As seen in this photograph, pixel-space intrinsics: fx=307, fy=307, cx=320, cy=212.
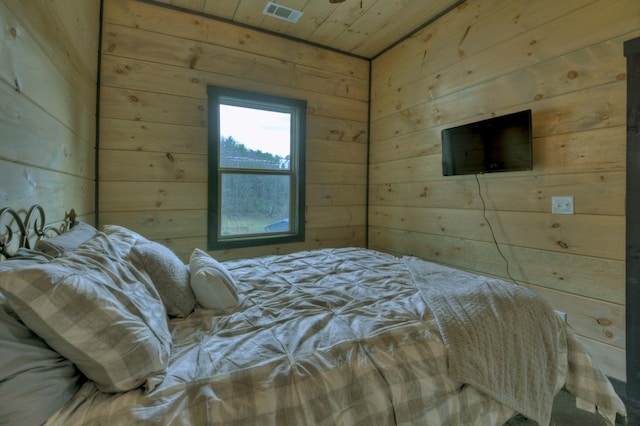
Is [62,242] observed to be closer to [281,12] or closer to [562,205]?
[281,12]

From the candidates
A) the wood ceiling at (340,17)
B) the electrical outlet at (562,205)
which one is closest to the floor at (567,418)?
the electrical outlet at (562,205)

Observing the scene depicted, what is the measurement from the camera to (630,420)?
1.61 meters

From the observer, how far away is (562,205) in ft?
6.35

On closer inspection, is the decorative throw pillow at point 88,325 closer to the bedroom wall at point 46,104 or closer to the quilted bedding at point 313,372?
the quilted bedding at point 313,372

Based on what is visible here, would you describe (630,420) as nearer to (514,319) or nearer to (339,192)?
(514,319)


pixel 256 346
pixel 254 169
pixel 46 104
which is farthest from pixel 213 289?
pixel 254 169

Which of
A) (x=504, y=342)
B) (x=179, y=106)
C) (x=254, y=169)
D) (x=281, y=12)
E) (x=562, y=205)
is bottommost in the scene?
(x=504, y=342)

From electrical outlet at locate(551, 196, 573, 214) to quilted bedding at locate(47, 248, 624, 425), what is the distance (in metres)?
0.96

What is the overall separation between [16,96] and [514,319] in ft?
6.68

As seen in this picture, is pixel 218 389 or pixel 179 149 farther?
pixel 179 149

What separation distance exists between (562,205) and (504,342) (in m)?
1.26

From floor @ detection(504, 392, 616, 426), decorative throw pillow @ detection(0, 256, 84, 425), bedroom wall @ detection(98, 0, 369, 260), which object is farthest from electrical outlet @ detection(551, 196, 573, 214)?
decorative throw pillow @ detection(0, 256, 84, 425)

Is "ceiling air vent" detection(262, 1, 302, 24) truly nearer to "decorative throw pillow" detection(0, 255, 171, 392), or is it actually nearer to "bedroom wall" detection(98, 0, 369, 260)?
"bedroom wall" detection(98, 0, 369, 260)

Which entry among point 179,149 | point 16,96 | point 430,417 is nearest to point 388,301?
point 430,417
